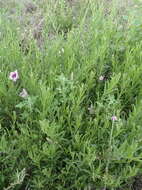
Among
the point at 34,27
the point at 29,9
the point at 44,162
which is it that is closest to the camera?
the point at 44,162

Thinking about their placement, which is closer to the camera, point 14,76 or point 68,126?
point 68,126

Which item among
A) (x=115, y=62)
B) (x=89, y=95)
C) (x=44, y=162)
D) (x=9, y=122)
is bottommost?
(x=44, y=162)

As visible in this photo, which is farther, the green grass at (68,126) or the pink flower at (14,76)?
the pink flower at (14,76)

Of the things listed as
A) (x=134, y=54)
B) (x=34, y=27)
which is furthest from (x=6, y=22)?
(x=134, y=54)

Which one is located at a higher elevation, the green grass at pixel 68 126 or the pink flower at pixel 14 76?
the pink flower at pixel 14 76

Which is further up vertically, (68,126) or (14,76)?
(14,76)

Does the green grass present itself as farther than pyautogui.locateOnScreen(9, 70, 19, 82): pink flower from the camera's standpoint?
No

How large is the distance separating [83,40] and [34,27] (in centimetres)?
72

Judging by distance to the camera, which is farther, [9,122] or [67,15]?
[67,15]

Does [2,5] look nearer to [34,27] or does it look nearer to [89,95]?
[34,27]

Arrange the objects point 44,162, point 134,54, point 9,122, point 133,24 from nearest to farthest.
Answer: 1. point 44,162
2. point 9,122
3. point 134,54
4. point 133,24

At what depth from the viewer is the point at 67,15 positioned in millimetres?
2822

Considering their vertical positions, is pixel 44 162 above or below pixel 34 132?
below

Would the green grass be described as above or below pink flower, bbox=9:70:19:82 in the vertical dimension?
below
